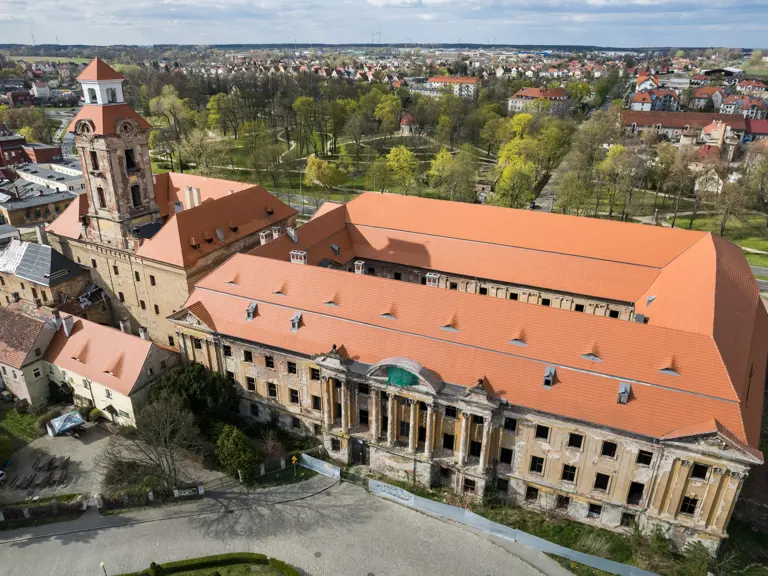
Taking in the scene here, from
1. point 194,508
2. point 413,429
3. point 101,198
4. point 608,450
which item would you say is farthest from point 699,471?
point 101,198

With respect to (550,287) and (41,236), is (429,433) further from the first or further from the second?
(41,236)

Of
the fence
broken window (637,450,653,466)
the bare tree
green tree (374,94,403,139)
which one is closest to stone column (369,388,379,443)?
the fence

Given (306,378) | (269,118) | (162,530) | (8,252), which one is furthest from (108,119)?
(269,118)

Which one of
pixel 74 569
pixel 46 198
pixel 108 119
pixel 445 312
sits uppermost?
pixel 108 119

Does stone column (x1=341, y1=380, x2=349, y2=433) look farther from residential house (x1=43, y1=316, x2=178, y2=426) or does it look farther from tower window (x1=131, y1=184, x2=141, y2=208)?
tower window (x1=131, y1=184, x2=141, y2=208)

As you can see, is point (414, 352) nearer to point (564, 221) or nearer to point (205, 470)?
point (205, 470)

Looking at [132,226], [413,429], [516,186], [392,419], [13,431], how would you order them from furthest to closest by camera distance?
1. [516,186]
2. [132,226]
3. [13,431]
4. [392,419]
5. [413,429]
